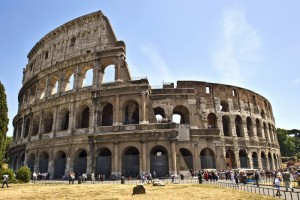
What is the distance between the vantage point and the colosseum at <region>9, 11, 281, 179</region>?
21672 mm

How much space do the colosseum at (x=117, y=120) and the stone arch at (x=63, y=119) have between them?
0.36 ft

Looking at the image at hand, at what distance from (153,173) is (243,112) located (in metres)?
14.9

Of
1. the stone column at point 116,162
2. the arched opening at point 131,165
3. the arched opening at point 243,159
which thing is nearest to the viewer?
the stone column at point 116,162

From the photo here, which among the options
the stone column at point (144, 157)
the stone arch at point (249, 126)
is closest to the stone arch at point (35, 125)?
the stone column at point (144, 157)

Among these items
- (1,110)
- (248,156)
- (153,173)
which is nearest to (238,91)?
(248,156)

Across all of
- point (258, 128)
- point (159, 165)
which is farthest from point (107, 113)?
point (258, 128)

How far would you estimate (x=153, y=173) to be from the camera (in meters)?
21.2

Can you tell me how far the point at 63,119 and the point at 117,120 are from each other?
7.23 m

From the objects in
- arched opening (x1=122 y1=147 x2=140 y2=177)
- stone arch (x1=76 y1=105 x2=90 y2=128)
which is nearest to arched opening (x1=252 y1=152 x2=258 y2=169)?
arched opening (x1=122 y1=147 x2=140 y2=177)

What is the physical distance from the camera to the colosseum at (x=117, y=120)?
71.1 ft

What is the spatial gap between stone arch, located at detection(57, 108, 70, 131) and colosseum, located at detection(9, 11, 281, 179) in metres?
0.11

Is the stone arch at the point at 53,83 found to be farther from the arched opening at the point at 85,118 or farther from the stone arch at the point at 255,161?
the stone arch at the point at 255,161

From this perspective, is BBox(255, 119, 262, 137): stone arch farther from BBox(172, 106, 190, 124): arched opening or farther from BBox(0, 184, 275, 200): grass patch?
BBox(0, 184, 275, 200): grass patch

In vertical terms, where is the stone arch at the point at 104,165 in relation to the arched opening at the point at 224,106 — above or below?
below
